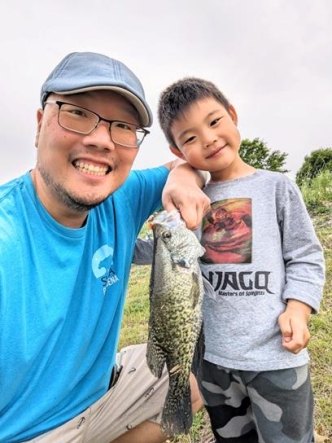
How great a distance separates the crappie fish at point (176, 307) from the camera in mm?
1962

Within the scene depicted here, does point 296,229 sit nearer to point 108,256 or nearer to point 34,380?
point 108,256

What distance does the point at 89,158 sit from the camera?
2186 millimetres

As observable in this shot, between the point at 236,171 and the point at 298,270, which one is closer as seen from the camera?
the point at 298,270

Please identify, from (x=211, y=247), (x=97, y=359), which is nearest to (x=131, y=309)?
(x=97, y=359)

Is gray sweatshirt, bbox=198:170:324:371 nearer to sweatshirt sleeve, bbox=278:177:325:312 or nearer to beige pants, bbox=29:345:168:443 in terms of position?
sweatshirt sleeve, bbox=278:177:325:312

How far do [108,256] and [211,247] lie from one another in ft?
2.15

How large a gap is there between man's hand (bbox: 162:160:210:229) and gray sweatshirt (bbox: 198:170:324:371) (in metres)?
0.20

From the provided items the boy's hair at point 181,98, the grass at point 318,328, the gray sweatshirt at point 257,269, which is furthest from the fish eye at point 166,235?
the grass at point 318,328

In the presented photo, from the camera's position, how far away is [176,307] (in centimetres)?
196

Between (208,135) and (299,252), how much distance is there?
821 mm

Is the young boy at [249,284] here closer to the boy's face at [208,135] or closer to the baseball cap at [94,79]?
the boy's face at [208,135]

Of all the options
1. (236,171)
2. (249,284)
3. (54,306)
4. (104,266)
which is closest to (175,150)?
(236,171)

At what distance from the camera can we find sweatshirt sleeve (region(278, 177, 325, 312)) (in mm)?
2080

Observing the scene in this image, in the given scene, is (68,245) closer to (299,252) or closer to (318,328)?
(299,252)
